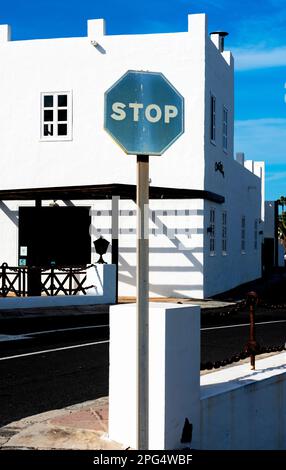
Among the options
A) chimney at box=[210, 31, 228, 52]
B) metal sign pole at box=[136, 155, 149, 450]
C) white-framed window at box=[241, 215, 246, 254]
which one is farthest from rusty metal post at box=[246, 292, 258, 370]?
white-framed window at box=[241, 215, 246, 254]

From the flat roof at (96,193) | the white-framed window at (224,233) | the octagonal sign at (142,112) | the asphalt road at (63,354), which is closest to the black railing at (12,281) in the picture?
the flat roof at (96,193)

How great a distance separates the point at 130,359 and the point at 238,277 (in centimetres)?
2484

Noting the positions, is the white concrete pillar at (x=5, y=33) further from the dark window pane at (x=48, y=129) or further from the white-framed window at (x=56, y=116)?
the dark window pane at (x=48, y=129)

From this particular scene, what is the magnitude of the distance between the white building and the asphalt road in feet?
18.5

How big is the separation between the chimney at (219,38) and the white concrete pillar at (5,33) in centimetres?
750

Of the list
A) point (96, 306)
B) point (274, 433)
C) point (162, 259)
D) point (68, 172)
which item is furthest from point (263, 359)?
point (68, 172)

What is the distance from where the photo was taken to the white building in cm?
2312

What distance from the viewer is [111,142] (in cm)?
2391

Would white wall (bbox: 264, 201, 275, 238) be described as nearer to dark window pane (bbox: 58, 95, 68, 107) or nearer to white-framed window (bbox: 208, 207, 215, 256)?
white-framed window (bbox: 208, 207, 215, 256)

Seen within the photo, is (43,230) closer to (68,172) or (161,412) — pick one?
(68,172)

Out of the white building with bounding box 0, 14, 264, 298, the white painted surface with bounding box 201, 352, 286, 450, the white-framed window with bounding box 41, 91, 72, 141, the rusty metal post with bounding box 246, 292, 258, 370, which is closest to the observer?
the white painted surface with bounding box 201, 352, 286, 450

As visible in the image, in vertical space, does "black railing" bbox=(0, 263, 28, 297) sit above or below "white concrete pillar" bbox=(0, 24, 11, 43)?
below

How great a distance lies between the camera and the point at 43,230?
2423 centimetres

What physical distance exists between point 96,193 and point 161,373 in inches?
619
